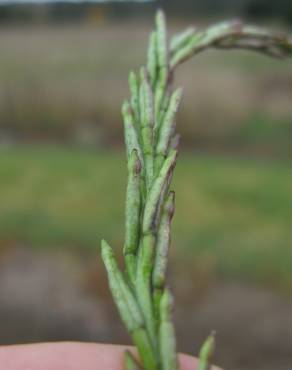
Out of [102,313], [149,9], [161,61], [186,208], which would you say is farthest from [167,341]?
[149,9]

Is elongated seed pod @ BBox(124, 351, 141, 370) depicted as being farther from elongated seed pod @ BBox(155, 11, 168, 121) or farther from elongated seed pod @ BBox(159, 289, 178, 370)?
elongated seed pod @ BBox(155, 11, 168, 121)

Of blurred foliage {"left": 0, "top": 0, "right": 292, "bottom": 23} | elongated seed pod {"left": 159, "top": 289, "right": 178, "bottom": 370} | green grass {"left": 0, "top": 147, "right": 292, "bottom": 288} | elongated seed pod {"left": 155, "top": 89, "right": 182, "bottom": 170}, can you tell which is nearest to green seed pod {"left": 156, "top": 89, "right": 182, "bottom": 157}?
elongated seed pod {"left": 155, "top": 89, "right": 182, "bottom": 170}

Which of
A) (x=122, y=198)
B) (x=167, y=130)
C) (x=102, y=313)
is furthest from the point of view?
(x=122, y=198)

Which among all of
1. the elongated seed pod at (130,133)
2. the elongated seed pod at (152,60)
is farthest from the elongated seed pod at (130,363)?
the elongated seed pod at (152,60)

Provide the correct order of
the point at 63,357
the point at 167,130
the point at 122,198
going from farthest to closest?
1. the point at 122,198
2. the point at 63,357
3. the point at 167,130

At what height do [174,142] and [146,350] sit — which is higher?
[174,142]

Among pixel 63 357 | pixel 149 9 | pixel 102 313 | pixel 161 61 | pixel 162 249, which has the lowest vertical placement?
pixel 102 313

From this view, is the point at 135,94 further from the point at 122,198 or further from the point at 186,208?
the point at 122,198

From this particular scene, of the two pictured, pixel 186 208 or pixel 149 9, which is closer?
pixel 186 208
